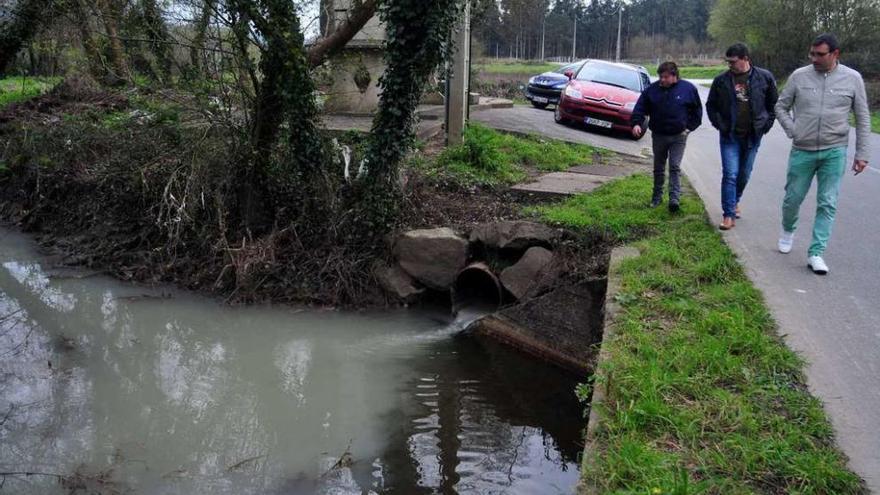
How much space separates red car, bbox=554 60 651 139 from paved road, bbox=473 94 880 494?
430 centimetres

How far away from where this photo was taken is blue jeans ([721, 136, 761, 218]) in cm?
755

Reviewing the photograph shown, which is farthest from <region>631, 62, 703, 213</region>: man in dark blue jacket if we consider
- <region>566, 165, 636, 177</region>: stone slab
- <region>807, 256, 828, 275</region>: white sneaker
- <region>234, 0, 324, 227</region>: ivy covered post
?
<region>234, 0, 324, 227</region>: ivy covered post

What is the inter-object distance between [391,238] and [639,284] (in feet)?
11.1

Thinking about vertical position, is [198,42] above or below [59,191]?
above

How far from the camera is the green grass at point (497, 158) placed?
10586 millimetres

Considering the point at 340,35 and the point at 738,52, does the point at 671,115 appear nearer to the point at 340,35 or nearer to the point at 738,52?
the point at 738,52

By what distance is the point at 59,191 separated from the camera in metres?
11.4

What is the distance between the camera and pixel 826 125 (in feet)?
21.0

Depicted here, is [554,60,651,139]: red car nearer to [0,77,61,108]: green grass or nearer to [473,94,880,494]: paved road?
[473,94,880,494]: paved road

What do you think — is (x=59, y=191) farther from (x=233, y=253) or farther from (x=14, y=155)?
(x=233, y=253)

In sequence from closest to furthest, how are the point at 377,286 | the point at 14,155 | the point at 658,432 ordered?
the point at 658,432 → the point at 377,286 → the point at 14,155

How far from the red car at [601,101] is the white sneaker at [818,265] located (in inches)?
351

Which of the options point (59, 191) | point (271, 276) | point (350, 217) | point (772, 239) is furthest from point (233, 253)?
point (772, 239)

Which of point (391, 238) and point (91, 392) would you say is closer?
point (91, 392)
